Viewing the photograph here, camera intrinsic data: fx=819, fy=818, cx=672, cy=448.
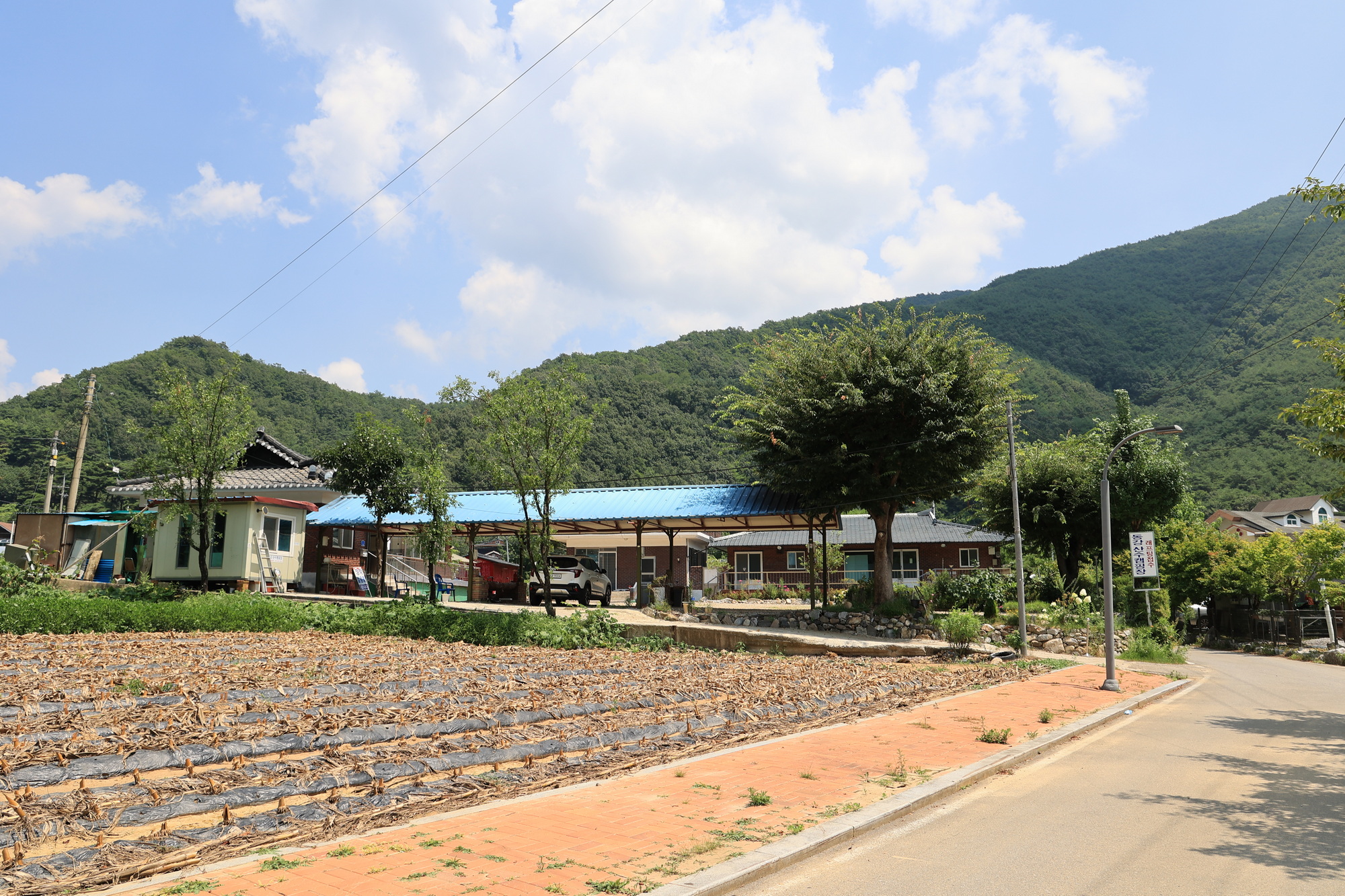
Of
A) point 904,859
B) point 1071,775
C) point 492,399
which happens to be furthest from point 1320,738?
point 492,399

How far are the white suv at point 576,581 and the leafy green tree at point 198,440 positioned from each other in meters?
9.77

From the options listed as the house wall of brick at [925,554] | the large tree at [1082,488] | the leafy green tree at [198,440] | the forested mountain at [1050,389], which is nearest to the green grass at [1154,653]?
the large tree at [1082,488]

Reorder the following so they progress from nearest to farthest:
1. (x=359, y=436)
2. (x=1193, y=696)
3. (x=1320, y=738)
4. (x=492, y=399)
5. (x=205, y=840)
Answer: (x=205, y=840)
(x=1320, y=738)
(x=1193, y=696)
(x=492, y=399)
(x=359, y=436)

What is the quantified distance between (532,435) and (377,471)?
25.3 feet

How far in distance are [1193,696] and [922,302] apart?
97.7 m

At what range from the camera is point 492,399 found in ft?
71.1

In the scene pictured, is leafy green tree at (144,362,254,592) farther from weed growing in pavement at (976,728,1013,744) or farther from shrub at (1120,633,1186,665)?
shrub at (1120,633,1186,665)

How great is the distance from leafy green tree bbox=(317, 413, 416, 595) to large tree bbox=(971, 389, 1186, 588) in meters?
23.8

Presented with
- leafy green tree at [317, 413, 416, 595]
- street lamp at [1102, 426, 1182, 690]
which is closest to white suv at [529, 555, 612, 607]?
leafy green tree at [317, 413, 416, 595]

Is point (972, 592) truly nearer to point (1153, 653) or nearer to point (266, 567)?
point (1153, 653)

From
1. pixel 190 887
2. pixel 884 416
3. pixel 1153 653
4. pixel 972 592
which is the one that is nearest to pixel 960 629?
pixel 972 592

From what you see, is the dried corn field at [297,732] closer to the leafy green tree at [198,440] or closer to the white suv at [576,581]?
Result: the leafy green tree at [198,440]

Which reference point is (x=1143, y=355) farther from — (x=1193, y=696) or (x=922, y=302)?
(x=1193, y=696)

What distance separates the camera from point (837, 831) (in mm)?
5719
